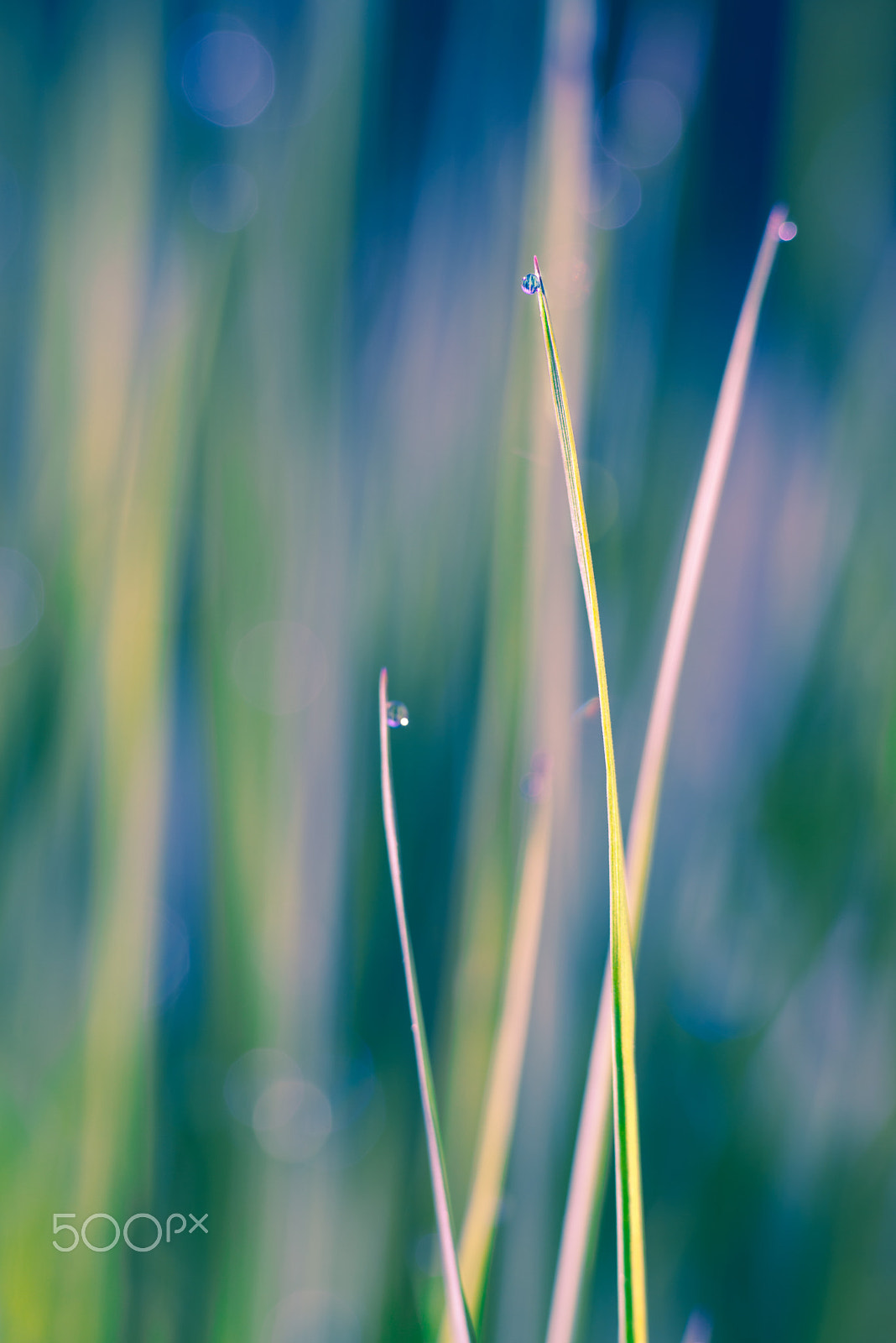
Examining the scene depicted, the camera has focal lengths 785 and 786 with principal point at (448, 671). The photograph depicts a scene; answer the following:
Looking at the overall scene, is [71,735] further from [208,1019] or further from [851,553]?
[851,553]

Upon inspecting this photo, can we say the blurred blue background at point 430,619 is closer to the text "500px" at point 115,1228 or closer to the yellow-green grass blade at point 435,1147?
the text "500px" at point 115,1228

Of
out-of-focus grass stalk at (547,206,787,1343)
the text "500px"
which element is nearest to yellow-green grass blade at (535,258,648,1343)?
out-of-focus grass stalk at (547,206,787,1343)

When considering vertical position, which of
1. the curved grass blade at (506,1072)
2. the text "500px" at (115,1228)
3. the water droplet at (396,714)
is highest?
the water droplet at (396,714)

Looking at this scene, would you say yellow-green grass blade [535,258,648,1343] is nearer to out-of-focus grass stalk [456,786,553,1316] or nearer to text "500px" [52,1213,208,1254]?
out-of-focus grass stalk [456,786,553,1316]

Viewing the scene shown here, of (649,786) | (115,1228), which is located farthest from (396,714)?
(115,1228)

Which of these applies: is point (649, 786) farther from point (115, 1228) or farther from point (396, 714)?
point (115, 1228)

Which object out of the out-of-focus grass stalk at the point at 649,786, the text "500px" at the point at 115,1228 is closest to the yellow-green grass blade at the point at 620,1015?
the out-of-focus grass stalk at the point at 649,786
